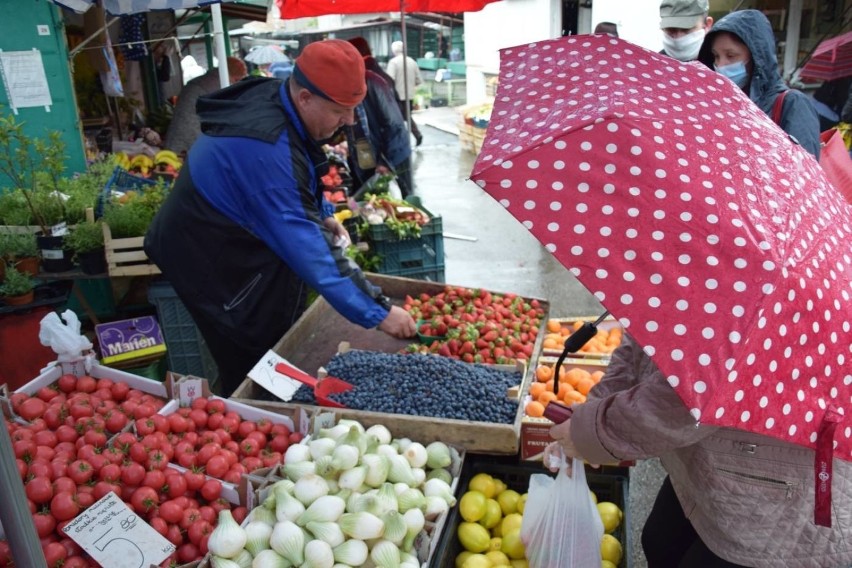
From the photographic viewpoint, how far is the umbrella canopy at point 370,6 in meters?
7.34

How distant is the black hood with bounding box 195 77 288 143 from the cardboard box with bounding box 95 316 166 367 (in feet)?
4.88

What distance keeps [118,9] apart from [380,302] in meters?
4.01

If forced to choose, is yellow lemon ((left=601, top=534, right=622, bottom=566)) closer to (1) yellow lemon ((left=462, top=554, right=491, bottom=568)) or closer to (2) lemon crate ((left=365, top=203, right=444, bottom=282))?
(1) yellow lemon ((left=462, top=554, right=491, bottom=568))

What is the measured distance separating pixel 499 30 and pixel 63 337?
16.7 metres

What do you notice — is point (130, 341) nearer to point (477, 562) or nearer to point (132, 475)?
point (132, 475)

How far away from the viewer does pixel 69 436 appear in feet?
8.02

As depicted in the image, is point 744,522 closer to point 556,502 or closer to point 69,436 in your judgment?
point 556,502

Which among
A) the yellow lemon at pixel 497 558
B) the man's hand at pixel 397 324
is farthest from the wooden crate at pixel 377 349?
the man's hand at pixel 397 324

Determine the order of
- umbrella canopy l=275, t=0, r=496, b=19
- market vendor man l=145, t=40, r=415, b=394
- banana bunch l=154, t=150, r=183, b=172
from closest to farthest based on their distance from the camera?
market vendor man l=145, t=40, r=415, b=394 < banana bunch l=154, t=150, r=183, b=172 < umbrella canopy l=275, t=0, r=496, b=19

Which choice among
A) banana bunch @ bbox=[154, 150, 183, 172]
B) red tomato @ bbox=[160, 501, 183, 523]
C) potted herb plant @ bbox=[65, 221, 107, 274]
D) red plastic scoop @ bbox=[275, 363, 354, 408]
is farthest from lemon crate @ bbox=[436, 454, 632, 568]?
banana bunch @ bbox=[154, 150, 183, 172]

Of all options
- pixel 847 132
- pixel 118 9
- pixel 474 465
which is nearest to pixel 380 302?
pixel 474 465

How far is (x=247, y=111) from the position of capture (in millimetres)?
3082

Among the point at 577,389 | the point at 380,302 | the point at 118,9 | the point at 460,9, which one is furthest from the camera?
the point at 460,9

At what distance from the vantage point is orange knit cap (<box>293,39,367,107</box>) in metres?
2.88
